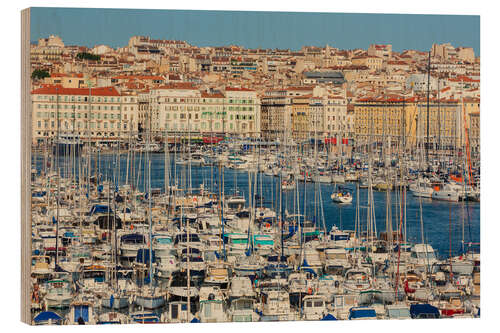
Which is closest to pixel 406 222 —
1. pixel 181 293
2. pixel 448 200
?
pixel 448 200

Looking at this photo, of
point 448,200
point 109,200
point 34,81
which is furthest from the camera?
point 448,200

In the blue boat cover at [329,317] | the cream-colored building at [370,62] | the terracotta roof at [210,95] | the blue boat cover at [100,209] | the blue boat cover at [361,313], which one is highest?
the cream-colored building at [370,62]

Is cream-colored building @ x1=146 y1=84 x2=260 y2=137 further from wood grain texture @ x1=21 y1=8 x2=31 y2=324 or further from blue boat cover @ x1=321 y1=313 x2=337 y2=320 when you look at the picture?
blue boat cover @ x1=321 y1=313 x2=337 y2=320

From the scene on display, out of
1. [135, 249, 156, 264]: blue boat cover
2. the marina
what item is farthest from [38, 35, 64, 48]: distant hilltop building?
[135, 249, 156, 264]: blue boat cover

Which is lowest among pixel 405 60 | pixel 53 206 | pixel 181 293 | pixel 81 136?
pixel 181 293

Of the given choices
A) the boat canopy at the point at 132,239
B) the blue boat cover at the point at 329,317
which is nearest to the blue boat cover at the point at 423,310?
the blue boat cover at the point at 329,317

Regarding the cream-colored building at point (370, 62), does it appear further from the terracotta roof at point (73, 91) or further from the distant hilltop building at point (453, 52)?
the terracotta roof at point (73, 91)

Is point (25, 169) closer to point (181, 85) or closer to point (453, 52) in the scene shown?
point (181, 85)

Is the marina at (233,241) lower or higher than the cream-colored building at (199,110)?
lower

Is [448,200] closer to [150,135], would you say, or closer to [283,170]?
[283,170]
